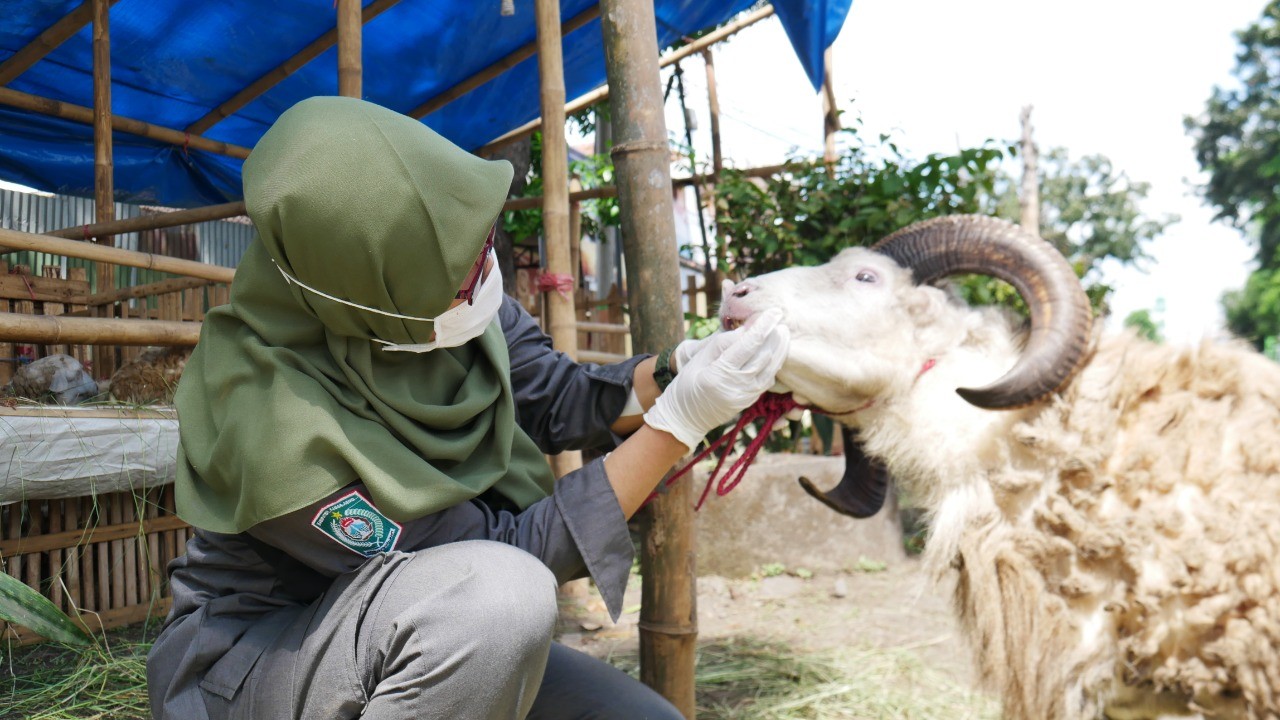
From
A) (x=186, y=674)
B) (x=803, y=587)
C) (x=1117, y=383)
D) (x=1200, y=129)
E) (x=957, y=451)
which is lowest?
(x=803, y=587)

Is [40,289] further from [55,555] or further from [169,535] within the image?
[55,555]

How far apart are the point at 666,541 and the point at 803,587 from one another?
3.12 metres

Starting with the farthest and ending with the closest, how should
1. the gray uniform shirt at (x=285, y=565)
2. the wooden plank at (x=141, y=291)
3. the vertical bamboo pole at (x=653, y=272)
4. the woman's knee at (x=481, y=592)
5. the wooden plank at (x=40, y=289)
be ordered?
the wooden plank at (x=141, y=291) < the wooden plank at (x=40, y=289) < the vertical bamboo pole at (x=653, y=272) < the gray uniform shirt at (x=285, y=565) < the woman's knee at (x=481, y=592)

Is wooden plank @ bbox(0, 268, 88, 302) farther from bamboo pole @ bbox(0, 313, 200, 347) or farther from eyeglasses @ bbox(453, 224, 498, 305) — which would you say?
eyeglasses @ bbox(453, 224, 498, 305)

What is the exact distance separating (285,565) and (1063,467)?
2.03 metres

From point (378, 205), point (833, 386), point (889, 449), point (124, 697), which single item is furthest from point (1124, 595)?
point (124, 697)

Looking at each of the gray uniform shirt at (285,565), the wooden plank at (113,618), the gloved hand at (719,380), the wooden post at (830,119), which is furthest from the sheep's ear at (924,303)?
the wooden post at (830,119)

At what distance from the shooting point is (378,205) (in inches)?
62.6

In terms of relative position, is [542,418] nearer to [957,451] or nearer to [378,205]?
[378,205]

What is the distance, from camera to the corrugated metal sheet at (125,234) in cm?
915

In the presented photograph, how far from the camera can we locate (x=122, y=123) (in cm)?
544

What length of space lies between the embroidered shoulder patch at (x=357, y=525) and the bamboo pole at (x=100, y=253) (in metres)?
1.07

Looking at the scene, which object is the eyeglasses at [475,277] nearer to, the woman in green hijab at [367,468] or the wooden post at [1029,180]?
the woman in green hijab at [367,468]

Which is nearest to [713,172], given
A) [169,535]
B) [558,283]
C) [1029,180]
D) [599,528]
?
[558,283]
